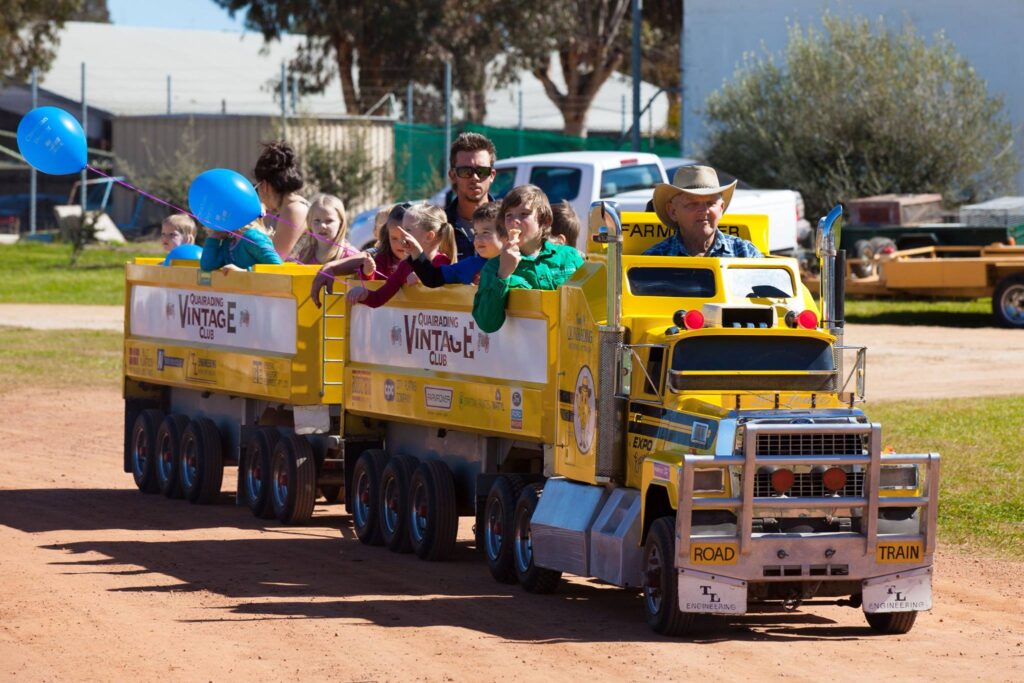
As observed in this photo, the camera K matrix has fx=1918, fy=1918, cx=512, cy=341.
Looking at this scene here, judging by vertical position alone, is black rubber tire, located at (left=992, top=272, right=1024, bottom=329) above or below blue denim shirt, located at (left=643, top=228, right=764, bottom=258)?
below

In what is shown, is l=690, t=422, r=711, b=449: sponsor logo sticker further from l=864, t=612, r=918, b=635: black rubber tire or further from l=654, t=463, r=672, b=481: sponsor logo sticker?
l=864, t=612, r=918, b=635: black rubber tire

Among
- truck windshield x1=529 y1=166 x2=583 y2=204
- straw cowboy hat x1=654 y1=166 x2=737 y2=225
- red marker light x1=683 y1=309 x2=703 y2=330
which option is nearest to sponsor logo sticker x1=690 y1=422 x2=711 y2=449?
red marker light x1=683 y1=309 x2=703 y2=330

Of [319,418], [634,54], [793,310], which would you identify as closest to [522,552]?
[793,310]

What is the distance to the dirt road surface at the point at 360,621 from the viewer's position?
8508 millimetres

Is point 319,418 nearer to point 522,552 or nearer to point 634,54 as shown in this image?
point 522,552

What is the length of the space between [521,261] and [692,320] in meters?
1.66

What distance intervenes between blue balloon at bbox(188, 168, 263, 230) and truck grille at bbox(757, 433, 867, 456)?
548 centimetres

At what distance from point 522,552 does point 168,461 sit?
16.4 feet

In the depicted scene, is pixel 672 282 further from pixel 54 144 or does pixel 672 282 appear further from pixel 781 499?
pixel 54 144

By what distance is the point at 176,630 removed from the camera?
9328 mm

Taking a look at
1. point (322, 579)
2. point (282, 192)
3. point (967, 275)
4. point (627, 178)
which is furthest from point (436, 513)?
point (967, 275)

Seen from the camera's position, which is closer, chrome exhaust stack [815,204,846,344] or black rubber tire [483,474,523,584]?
chrome exhaust stack [815,204,846,344]

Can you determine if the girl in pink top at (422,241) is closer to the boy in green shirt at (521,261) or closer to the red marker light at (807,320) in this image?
the boy in green shirt at (521,261)

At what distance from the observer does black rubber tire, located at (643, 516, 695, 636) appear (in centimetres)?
896
